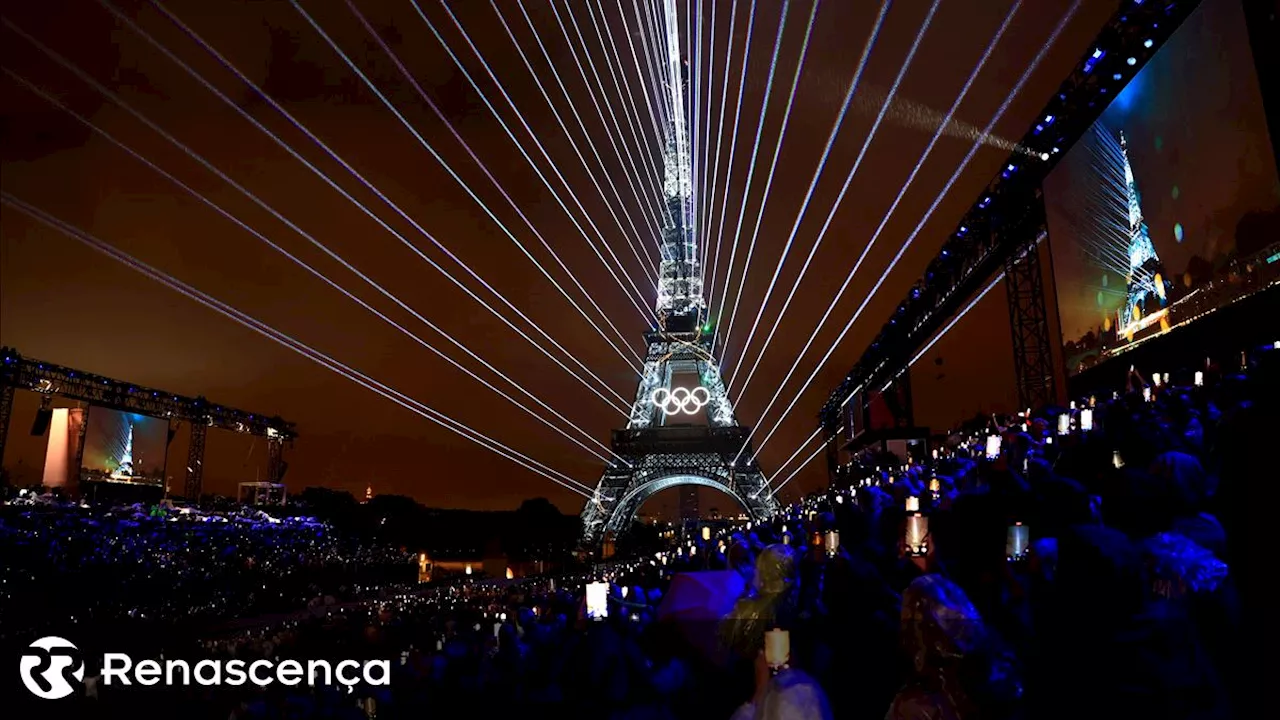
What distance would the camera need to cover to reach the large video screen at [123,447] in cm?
3275

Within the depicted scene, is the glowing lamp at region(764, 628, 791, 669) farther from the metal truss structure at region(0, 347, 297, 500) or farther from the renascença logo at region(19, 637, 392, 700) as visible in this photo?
the metal truss structure at region(0, 347, 297, 500)

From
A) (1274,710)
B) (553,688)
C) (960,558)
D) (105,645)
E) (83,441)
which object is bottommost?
(105,645)

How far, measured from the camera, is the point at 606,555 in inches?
1943

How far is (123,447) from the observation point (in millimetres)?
34562

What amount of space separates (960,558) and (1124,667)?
237cm

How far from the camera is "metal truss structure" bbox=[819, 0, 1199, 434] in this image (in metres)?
13.7

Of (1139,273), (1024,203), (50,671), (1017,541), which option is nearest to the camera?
(1017,541)

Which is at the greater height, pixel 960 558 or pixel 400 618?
pixel 960 558

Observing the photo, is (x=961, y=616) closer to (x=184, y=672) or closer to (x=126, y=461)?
(x=184, y=672)

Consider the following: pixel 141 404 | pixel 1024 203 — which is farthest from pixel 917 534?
pixel 141 404

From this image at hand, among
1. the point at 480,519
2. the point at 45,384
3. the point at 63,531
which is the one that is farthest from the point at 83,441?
the point at 480,519

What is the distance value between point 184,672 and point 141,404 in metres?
24.5

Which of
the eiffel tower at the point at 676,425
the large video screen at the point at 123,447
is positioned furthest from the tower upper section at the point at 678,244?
the large video screen at the point at 123,447

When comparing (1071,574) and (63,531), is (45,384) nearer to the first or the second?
(63,531)
